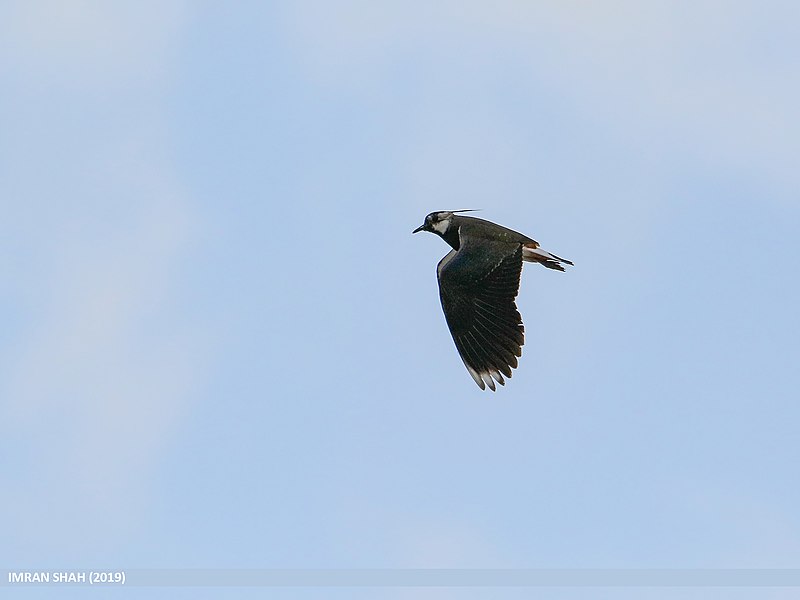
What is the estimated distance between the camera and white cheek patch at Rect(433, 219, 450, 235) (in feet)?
68.0

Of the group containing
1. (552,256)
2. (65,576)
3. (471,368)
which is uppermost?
(552,256)

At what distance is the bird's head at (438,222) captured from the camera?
20.8 meters

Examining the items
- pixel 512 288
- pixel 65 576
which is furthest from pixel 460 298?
pixel 65 576

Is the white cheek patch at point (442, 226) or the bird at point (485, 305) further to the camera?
the white cheek patch at point (442, 226)

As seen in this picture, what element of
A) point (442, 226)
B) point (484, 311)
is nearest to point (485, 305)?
point (484, 311)

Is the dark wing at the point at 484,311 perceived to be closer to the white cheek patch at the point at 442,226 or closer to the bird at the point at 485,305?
the bird at the point at 485,305

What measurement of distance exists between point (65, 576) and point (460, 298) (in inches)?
206

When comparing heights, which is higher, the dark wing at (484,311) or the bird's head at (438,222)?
the bird's head at (438,222)

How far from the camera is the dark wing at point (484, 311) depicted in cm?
1895

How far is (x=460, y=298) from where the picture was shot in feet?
62.9

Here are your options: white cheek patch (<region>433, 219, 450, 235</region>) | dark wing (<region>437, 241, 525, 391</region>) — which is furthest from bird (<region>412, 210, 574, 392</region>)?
white cheek patch (<region>433, 219, 450, 235</region>)

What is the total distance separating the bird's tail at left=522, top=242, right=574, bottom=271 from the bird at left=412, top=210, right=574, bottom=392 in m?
0.30

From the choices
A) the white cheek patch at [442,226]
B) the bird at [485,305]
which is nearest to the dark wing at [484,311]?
the bird at [485,305]

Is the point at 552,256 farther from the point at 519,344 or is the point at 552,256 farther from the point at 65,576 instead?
the point at 65,576
